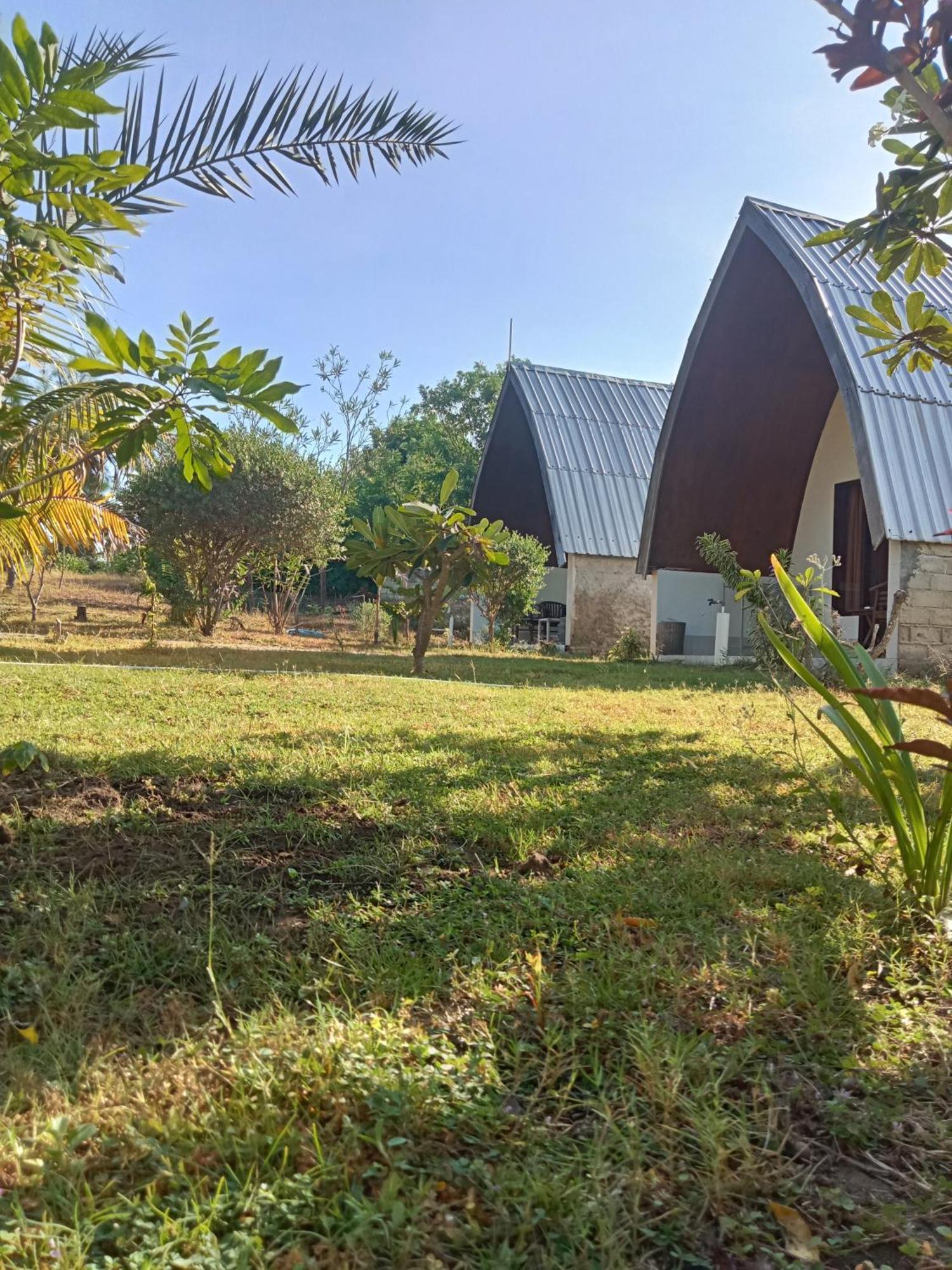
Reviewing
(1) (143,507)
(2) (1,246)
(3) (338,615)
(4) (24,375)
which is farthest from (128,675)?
(3) (338,615)

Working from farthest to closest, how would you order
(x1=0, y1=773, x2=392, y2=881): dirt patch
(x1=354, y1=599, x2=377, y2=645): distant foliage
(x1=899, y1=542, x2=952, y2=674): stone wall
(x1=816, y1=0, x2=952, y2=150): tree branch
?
(x1=354, y1=599, x2=377, y2=645): distant foliage → (x1=899, y1=542, x2=952, y2=674): stone wall → (x1=0, y1=773, x2=392, y2=881): dirt patch → (x1=816, y1=0, x2=952, y2=150): tree branch

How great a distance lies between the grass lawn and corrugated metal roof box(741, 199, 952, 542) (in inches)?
349

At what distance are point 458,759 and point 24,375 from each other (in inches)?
101

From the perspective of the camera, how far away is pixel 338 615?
2922 centimetres

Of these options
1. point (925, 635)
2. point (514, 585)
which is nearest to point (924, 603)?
point (925, 635)

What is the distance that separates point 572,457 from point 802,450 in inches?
230

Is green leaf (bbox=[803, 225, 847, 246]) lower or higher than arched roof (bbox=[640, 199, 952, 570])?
lower

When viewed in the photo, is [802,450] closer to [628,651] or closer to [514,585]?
[628,651]

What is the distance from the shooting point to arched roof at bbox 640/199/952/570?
11.0m

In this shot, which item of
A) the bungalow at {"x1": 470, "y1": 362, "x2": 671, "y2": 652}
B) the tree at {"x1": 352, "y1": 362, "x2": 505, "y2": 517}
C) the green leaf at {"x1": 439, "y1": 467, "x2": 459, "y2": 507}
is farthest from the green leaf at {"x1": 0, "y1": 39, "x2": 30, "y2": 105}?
the tree at {"x1": 352, "y1": 362, "x2": 505, "y2": 517}

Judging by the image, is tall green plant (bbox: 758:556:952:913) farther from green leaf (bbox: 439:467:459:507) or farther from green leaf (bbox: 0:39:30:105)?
green leaf (bbox: 439:467:459:507)

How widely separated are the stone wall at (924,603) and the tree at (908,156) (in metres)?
8.39

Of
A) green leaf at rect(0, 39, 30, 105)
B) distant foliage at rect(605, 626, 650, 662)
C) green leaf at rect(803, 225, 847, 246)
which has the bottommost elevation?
distant foliage at rect(605, 626, 650, 662)

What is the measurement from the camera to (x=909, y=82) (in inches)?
87.1
